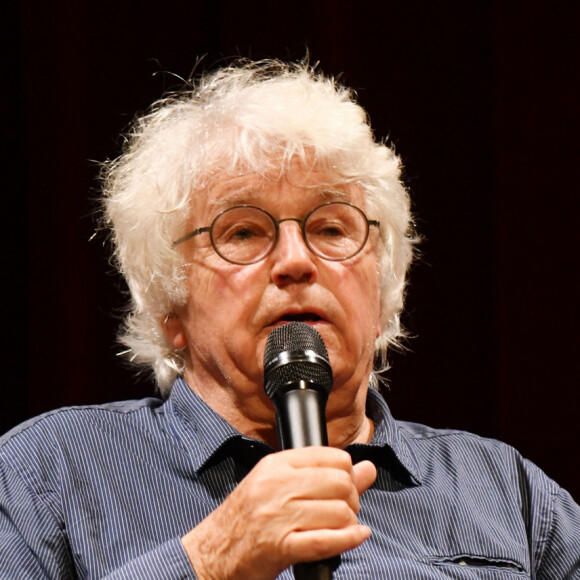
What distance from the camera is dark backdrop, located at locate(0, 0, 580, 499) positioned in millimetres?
2139

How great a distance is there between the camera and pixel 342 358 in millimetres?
1604

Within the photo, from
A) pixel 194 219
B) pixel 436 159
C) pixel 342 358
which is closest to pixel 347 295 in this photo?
pixel 342 358

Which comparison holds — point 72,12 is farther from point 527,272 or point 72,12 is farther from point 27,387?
point 527,272

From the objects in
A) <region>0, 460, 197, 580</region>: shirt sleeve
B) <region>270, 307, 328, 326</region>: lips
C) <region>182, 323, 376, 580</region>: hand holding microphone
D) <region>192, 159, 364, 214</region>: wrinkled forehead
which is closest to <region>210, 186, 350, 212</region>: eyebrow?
<region>192, 159, 364, 214</region>: wrinkled forehead

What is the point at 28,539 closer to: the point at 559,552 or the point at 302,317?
the point at 302,317

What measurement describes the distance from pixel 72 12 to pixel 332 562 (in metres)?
1.63

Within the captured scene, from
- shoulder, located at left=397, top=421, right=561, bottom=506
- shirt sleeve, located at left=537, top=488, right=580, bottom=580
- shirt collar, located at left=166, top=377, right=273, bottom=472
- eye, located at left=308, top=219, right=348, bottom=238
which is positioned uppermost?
eye, located at left=308, top=219, right=348, bottom=238

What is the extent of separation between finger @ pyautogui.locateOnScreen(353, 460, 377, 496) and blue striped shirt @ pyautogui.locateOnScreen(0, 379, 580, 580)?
0.29 meters

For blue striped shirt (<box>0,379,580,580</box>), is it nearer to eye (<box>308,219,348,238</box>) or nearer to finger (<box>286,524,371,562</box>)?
finger (<box>286,524,371,562</box>)

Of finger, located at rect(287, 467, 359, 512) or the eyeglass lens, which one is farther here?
the eyeglass lens

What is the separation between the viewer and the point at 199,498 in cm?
149

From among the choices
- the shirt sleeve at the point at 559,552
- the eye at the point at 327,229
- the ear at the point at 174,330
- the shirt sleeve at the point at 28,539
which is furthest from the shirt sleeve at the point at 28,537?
the shirt sleeve at the point at 559,552

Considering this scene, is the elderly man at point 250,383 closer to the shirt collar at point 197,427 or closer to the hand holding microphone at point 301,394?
the shirt collar at point 197,427

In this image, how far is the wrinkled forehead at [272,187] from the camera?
1633 mm
